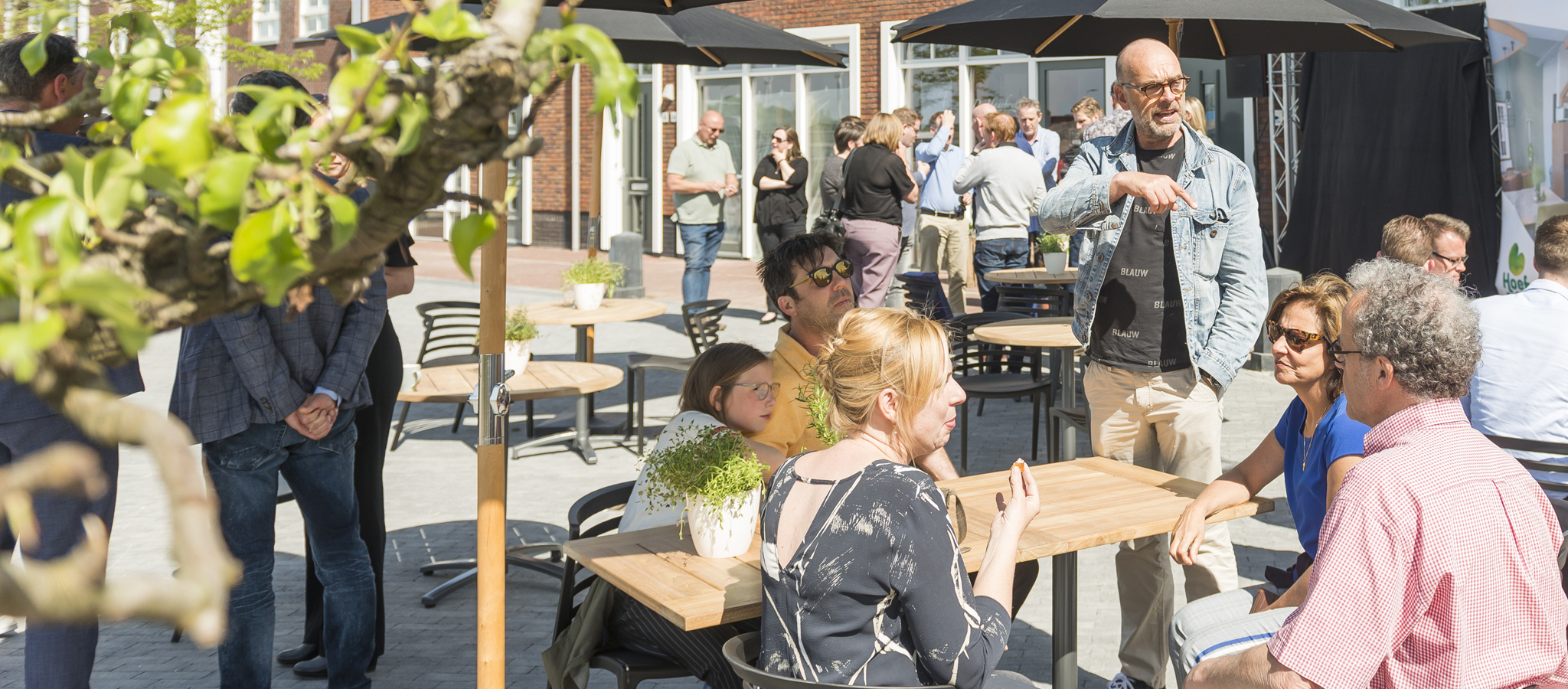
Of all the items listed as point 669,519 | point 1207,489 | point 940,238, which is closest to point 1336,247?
point 940,238

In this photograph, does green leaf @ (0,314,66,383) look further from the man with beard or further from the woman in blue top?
the man with beard

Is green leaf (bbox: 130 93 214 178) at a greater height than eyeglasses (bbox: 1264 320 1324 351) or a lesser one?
greater

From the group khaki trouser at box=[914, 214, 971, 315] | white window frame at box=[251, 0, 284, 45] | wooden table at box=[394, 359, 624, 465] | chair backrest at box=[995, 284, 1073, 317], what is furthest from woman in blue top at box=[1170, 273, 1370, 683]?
white window frame at box=[251, 0, 284, 45]

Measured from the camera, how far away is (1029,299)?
805cm

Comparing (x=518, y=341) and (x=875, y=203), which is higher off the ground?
(x=875, y=203)

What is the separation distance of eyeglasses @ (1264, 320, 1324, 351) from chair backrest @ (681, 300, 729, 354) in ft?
16.1

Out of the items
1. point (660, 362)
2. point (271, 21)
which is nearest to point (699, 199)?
point (660, 362)

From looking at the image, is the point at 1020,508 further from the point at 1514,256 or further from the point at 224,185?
the point at 1514,256

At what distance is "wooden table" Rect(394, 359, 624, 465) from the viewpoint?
539 cm

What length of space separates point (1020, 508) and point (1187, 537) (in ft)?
2.18

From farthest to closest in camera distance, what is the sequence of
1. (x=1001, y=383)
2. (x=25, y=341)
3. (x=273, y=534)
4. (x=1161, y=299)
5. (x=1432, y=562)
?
(x=1001, y=383) → (x=1161, y=299) → (x=273, y=534) → (x=1432, y=562) → (x=25, y=341)

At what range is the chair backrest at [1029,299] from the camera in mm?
A: 8062

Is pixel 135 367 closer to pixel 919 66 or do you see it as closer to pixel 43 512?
pixel 43 512

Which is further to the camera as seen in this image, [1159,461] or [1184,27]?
[1184,27]
